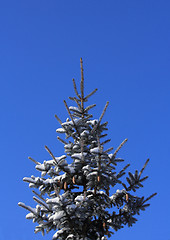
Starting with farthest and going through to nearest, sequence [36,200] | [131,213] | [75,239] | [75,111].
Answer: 1. [75,111]
2. [131,213]
3. [75,239]
4. [36,200]

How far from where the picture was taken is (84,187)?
362 inches

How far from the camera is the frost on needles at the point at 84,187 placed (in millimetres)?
7848

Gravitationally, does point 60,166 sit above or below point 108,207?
above

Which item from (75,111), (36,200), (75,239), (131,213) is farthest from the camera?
(75,111)

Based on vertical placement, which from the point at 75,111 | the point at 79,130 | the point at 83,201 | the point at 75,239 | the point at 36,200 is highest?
the point at 75,111

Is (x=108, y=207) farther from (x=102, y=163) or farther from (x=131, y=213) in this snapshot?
(x=102, y=163)

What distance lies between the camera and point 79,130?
30.1 ft

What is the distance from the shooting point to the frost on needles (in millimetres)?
7848

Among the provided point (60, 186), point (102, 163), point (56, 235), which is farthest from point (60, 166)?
point (56, 235)

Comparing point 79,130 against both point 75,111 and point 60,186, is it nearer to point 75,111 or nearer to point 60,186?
point 75,111

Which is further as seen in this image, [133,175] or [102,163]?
[133,175]

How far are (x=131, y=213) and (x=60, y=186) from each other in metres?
2.48

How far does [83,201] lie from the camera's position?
7672 millimetres

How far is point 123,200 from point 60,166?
2562 mm
